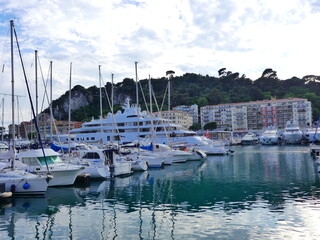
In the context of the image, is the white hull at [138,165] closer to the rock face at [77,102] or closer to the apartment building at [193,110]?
the apartment building at [193,110]

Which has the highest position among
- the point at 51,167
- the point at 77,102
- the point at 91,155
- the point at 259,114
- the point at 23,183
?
the point at 77,102

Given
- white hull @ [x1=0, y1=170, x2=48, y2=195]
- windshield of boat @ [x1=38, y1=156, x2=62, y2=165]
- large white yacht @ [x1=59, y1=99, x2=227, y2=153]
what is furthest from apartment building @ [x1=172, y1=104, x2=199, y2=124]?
white hull @ [x1=0, y1=170, x2=48, y2=195]

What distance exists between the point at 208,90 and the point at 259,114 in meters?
41.2

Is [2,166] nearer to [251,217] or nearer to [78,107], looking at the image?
[251,217]

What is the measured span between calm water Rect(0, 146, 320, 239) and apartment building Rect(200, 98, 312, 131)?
107582mm

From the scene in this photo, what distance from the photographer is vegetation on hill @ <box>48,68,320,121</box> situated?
15112 centimetres

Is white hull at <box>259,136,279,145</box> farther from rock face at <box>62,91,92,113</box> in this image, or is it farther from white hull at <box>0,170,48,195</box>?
rock face at <box>62,91,92,113</box>

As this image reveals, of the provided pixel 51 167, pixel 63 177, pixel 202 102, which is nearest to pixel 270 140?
pixel 202 102

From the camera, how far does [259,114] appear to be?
131 meters

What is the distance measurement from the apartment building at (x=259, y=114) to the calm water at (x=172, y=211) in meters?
108

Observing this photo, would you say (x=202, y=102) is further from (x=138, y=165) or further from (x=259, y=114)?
(x=138, y=165)

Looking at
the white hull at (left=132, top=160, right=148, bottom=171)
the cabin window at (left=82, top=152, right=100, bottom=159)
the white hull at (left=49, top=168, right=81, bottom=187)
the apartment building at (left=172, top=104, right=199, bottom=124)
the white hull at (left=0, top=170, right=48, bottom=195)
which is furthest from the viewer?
the apartment building at (left=172, top=104, right=199, bottom=124)

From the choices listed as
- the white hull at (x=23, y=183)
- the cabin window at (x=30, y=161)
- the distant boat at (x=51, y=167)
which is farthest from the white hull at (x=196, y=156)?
the white hull at (x=23, y=183)

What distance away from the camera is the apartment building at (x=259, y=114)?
124312 millimetres
